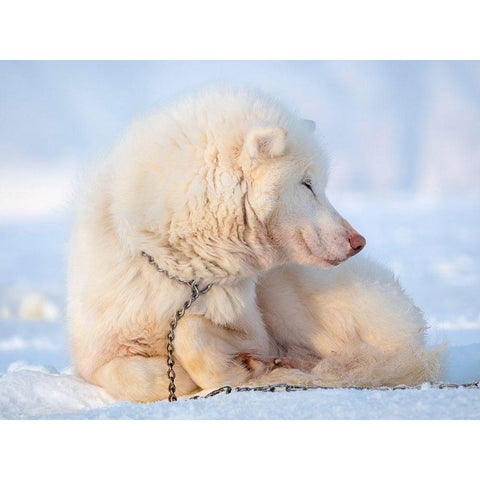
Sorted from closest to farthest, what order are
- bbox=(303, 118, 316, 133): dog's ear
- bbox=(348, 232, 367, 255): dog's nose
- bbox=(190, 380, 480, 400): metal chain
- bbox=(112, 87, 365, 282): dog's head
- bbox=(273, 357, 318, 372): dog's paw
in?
1. bbox=(190, 380, 480, 400): metal chain
2. bbox=(112, 87, 365, 282): dog's head
3. bbox=(348, 232, 367, 255): dog's nose
4. bbox=(273, 357, 318, 372): dog's paw
5. bbox=(303, 118, 316, 133): dog's ear

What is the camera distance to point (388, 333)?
523 centimetres

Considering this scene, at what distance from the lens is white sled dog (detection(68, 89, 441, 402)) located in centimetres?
445

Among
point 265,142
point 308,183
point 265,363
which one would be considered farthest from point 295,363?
point 265,142

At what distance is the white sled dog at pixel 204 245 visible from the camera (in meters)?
4.45

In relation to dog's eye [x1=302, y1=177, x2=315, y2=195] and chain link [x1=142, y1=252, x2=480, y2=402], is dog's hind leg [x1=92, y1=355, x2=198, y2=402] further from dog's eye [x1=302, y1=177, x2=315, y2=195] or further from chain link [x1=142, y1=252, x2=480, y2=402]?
dog's eye [x1=302, y1=177, x2=315, y2=195]

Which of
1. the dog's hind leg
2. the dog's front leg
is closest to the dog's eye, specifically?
the dog's front leg

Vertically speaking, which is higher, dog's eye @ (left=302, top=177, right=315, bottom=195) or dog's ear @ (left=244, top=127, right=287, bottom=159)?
dog's ear @ (left=244, top=127, right=287, bottom=159)

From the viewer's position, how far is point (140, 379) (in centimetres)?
447

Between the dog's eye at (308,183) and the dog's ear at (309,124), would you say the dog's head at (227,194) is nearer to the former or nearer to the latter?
the dog's eye at (308,183)

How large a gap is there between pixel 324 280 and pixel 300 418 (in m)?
1.85

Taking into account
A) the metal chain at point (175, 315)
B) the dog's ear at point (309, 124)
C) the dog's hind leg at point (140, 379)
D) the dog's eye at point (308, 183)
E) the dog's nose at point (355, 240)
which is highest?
the dog's ear at point (309, 124)

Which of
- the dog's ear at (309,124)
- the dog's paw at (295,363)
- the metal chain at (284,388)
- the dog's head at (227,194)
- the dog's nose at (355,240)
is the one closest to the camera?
the metal chain at (284,388)

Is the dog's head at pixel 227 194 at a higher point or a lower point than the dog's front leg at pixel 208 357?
higher

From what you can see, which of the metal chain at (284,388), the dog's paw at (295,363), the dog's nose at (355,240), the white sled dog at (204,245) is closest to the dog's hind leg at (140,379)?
the white sled dog at (204,245)
